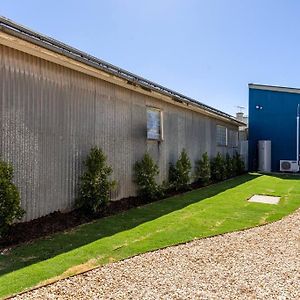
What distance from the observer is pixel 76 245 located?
4934 millimetres

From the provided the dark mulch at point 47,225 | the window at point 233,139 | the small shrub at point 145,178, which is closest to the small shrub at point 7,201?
the dark mulch at point 47,225

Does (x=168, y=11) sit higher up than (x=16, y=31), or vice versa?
(x=168, y=11)

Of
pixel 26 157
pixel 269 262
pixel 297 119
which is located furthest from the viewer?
pixel 297 119

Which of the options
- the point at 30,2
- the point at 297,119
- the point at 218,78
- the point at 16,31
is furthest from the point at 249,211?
the point at 297,119

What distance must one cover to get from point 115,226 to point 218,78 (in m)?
12.5

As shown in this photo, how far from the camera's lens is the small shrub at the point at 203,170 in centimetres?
1336

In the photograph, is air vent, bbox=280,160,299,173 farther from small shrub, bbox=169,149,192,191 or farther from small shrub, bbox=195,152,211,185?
small shrub, bbox=169,149,192,191

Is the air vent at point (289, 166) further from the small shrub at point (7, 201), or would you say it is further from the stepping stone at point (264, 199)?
the small shrub at point (7, 201)

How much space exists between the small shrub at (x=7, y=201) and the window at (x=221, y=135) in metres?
A: 12.3

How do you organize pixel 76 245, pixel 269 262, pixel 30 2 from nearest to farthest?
pixel 269 262 < pixel 76 245 < pixel 30 2

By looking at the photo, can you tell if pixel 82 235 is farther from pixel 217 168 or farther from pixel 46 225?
pixel 217 168

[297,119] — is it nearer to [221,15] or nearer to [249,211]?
[221,15]

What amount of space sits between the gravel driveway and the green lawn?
26 centimetres

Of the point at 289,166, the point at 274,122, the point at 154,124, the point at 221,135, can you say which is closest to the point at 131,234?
the point at 154,124
